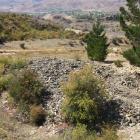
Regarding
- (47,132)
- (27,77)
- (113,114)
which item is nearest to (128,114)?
(113,114)

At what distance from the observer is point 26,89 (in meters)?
33.9

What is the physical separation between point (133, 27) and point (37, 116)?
14.9 m

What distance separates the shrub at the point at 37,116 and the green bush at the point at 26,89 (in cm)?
146

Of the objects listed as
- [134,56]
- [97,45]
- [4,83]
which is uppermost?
[134,56]

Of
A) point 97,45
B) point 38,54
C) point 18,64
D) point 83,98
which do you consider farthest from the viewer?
point 38,54

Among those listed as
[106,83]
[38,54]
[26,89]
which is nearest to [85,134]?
[26,89]

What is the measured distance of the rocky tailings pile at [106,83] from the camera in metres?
31.8

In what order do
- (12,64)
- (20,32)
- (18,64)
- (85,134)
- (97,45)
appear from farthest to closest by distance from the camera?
(20,32) → (97,45) → (12,64) → (18,64) → (85,134)

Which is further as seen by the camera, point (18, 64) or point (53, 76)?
point (18, 64)

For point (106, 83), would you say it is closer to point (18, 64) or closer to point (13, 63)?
point (18, 64)

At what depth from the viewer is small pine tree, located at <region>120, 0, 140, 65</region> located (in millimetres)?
41750

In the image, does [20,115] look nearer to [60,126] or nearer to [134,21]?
[60,126]

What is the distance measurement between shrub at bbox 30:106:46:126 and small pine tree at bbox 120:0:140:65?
Answer: 12411 mm

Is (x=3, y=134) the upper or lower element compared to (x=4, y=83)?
lower
